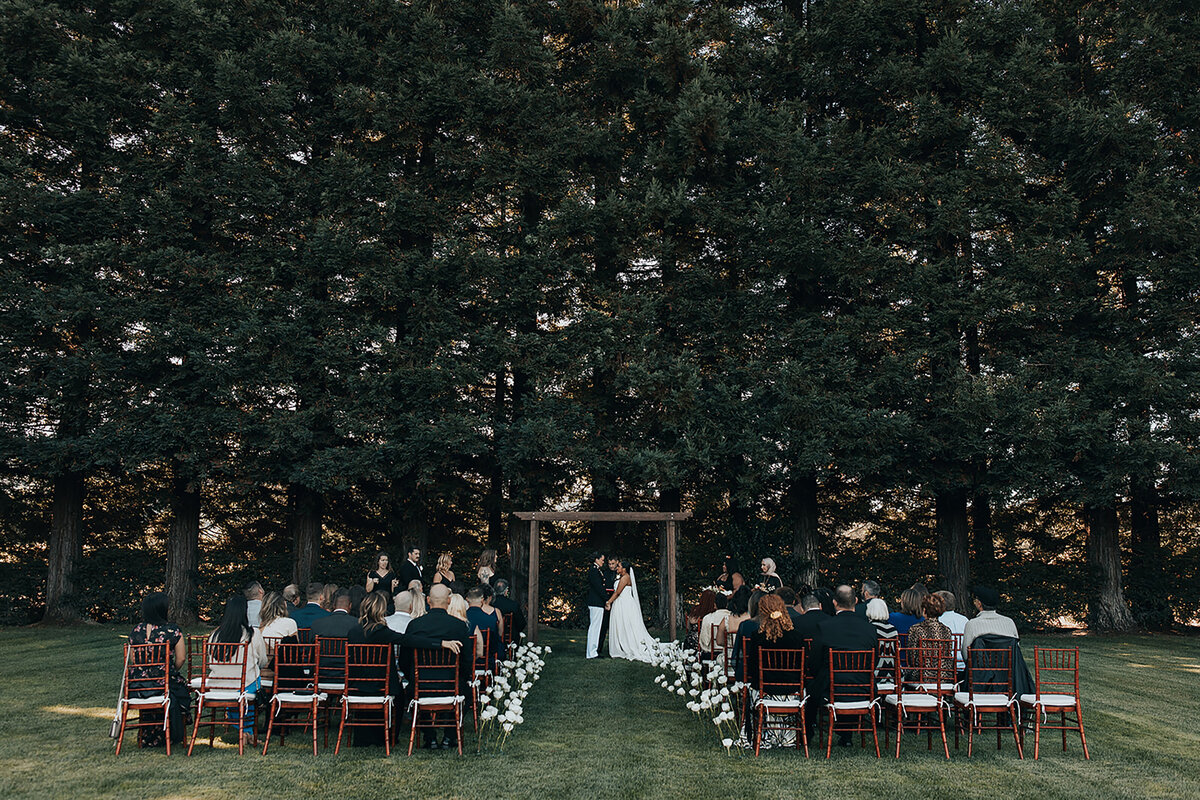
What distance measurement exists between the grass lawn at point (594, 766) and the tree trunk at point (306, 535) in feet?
28.0

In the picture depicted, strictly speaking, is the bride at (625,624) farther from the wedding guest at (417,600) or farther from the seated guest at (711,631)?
the wedding guest at (417,600)

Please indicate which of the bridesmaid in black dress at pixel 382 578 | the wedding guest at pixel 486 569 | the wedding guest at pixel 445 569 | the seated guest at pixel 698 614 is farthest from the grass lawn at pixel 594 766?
the bridesmaid in black dress at pixel 382 578

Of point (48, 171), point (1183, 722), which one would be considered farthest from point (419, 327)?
point (1183, 722)

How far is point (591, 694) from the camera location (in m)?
11.3

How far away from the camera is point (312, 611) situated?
9.57 metres

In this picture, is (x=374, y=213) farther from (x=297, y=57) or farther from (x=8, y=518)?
(x=8, y=518)

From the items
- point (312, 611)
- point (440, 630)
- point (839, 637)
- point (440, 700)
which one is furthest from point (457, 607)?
point (839, 637)

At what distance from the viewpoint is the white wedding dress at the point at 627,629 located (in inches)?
575

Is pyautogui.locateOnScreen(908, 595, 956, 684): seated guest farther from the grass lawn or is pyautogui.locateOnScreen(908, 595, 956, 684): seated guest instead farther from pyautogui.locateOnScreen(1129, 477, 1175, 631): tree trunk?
pyautogui.locateOnScreen(1129, 477, 1175, 631): tree trunk

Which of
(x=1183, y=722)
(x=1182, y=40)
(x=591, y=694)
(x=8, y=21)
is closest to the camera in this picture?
(x=1183, y=722)

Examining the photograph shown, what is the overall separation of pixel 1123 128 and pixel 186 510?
23.8 metres

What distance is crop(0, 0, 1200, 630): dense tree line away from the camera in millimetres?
18375

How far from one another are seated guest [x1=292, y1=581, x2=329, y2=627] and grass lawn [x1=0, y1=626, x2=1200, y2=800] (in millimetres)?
1313

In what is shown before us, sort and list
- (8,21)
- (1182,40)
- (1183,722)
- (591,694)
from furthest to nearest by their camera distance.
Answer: (1182,40)
(8,21)
(591,694)
(1183,722)
